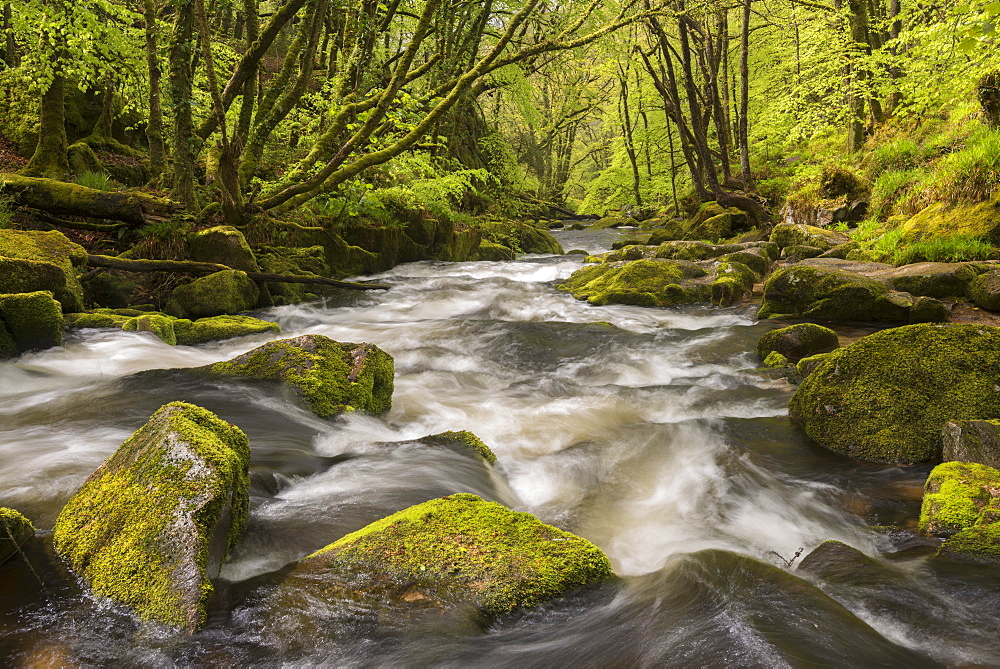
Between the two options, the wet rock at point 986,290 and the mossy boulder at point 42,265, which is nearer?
the mossy boulder at point 42,265

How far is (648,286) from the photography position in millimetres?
10734

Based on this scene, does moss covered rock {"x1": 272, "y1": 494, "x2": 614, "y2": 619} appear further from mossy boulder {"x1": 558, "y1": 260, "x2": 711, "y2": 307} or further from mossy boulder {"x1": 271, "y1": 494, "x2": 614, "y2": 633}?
mossy boulder {"x1": 558, "y1": 260, "x2": 711, "y2": 307}

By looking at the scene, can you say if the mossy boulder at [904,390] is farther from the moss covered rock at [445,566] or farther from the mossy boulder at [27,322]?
the mossy boulder at [27,322]

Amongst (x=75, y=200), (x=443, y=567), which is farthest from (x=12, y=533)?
(x=75, y=200)

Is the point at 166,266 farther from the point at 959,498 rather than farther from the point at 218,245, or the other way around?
the point at 959,498

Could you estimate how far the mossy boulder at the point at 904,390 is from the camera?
3793mm

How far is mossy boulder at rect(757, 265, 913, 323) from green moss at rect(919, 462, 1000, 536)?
16.1 ft

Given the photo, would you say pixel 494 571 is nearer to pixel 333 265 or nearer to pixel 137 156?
pixel 333 265

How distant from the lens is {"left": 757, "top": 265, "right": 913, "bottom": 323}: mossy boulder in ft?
23.7

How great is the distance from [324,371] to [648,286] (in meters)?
7.49

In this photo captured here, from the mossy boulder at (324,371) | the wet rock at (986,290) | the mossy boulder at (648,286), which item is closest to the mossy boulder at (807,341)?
the wet rock at (986,290)

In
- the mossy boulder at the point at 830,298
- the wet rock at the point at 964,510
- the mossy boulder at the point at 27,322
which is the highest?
the mossy boulder at the point at 27,322

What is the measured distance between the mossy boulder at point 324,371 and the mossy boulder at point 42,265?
2.47m

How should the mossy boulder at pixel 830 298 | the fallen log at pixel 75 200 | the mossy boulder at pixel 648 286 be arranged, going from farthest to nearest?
the mossy boulder at pixel 648 286, the fallen log at pixel 75 200, the mossy boulder at pixel 830 298
